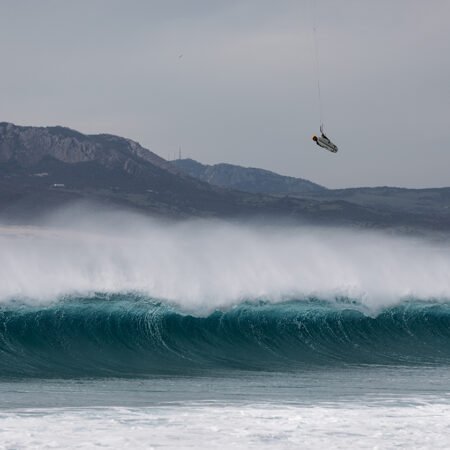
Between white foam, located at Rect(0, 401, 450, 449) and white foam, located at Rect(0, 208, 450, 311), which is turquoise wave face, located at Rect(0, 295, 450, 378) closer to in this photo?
white foam, located at Rect(0, 208, 450, 311)

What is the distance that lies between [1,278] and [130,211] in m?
162

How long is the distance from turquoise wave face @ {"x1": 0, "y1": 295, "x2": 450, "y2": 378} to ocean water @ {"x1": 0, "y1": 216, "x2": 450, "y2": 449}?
0.21 ft

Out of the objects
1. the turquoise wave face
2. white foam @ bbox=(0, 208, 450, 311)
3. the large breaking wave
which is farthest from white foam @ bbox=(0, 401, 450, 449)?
white foam @ bbox=(0, 208, 450, 311)

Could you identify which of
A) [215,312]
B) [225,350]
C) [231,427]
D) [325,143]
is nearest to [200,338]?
[225,350]

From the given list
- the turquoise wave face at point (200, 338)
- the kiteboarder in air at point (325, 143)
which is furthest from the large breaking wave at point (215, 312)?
the kiteboarder in air at point (325, 143)

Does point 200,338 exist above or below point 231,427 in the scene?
above

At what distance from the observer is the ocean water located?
35.4 feet

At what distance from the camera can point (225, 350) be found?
19562 millimetres

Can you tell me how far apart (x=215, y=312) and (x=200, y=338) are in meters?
2.79

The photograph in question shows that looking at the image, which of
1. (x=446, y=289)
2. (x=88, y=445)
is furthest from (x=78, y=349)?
(x=446, y=289)

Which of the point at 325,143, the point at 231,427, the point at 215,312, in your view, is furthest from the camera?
the point at 215,312

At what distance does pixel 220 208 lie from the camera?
7480 inches

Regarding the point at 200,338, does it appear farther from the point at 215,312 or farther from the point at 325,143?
the point at 325,143

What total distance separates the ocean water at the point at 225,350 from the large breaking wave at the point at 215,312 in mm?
71
